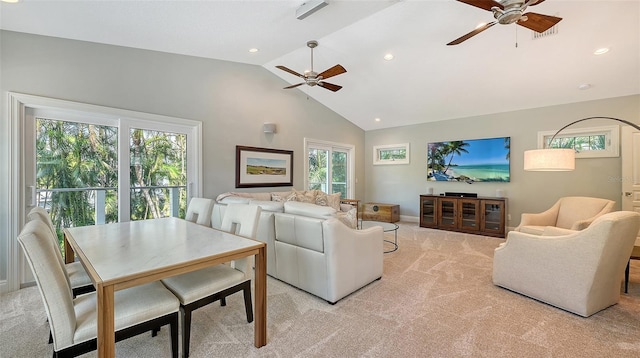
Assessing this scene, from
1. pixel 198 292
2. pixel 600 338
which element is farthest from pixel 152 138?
pixel 600 338

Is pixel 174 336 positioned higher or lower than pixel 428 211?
lower

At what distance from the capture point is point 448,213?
568 cm

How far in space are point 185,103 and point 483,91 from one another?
4998 millimetres

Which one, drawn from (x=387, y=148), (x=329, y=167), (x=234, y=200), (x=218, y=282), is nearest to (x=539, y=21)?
(x=218, y=282)

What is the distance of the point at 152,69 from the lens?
11.9ft

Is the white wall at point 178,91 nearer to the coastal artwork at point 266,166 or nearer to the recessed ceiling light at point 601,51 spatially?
the coastal artwork at point 266,166

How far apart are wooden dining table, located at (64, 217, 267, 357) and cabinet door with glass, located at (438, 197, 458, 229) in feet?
16.0

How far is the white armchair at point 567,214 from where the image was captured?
141 inches

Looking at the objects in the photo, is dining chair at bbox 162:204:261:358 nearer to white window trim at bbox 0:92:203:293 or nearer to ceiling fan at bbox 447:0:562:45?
white window trim at bbox 0:92:203:293

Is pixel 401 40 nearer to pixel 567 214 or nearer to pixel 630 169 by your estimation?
pixel 567 214

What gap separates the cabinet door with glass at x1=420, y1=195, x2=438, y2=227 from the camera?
19.1 feet

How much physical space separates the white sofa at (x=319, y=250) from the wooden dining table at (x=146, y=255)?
74 cm

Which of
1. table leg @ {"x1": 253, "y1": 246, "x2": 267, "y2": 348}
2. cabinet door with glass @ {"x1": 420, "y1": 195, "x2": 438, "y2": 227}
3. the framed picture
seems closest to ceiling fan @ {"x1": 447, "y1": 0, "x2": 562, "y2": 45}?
table leg @ {"x1": 253, "y1": 246, "x2": 267, "y2": 348}

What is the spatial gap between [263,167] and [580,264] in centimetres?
436
